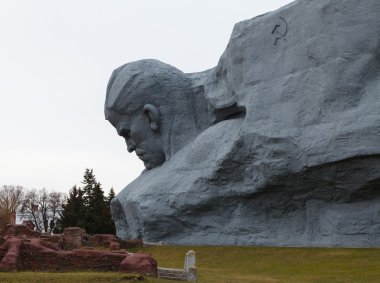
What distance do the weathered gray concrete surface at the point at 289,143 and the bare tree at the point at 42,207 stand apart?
148 feet

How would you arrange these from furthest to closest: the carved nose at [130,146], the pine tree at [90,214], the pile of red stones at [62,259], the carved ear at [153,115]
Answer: the pine tree at [90,214] → the carved nose at [130,146] → the carved ear at [153,115] → the pile of red stones at [62,259]

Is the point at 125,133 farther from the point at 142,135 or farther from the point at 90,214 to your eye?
the point at 90,214

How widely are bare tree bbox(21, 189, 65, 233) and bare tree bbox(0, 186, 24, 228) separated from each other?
1.14 metres

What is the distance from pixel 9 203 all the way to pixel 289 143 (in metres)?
51.6

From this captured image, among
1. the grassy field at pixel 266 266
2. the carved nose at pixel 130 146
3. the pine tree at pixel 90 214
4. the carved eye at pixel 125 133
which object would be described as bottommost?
the grassy field at pixel 266 266

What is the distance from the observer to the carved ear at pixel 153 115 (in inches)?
1023

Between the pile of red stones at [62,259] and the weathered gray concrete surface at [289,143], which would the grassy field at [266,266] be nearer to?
the pile of red stones at [62,259]

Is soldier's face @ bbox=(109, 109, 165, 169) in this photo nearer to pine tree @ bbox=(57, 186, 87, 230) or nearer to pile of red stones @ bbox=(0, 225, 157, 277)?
pile of red stones @ bbox=(0, 225, 157, 277)

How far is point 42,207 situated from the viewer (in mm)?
69562

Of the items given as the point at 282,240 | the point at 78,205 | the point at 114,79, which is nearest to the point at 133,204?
the point at 114,79

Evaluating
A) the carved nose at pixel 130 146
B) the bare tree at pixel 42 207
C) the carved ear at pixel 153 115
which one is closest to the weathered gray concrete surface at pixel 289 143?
the carved ear at pixel 153 115

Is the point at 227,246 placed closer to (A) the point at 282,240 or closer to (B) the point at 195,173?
(A) the point at 282,240

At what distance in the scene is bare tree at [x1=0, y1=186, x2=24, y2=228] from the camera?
2081 inches

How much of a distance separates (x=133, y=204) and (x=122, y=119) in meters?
4.36
